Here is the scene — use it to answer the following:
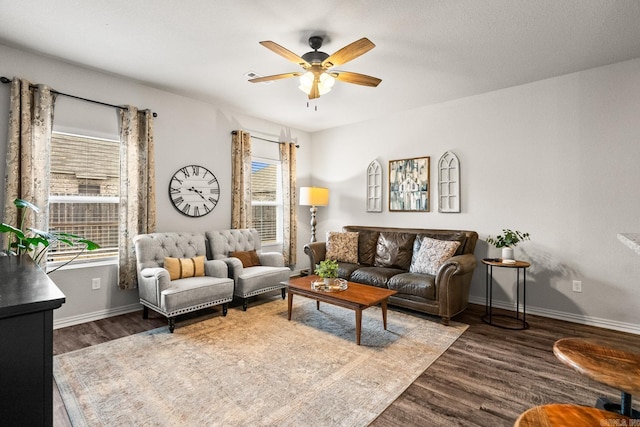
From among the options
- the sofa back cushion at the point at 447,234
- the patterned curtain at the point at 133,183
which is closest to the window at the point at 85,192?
the patterned curtain at the point at 133,183

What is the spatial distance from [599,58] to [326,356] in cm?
400

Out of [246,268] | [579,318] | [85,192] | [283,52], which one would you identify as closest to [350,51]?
[283,52]

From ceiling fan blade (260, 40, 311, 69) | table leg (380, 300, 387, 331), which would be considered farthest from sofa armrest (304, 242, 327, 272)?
ceiling fan blade (260, 40, 311, 69)

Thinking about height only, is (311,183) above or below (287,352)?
above

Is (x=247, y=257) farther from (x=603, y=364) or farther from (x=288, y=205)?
(x=603, y=364)

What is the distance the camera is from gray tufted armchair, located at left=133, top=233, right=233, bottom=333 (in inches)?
128

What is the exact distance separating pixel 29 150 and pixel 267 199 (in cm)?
319

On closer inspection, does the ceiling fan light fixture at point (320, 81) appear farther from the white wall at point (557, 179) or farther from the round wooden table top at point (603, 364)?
the round wooden table top at point (603, 364)

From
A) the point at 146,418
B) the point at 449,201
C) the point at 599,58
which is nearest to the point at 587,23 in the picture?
the point at 599,58

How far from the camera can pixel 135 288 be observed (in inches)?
152

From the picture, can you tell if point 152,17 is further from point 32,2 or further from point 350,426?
point 350,426

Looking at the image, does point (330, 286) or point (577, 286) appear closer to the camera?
point (330, 286)

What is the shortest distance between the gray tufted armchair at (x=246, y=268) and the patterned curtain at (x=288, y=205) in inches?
34.8

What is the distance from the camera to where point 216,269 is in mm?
3822
